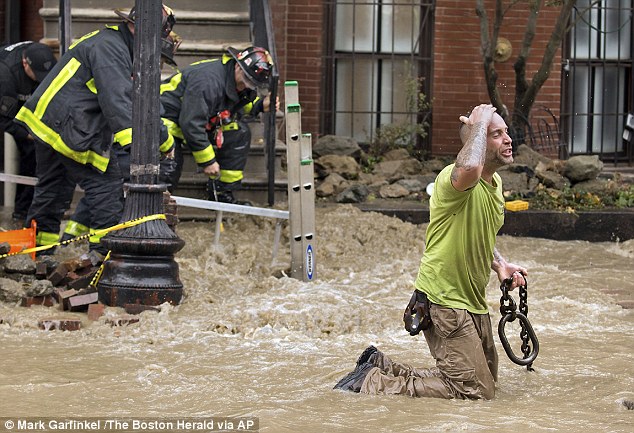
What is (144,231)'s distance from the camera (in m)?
8.01

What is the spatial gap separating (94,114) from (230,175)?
2.02 meters

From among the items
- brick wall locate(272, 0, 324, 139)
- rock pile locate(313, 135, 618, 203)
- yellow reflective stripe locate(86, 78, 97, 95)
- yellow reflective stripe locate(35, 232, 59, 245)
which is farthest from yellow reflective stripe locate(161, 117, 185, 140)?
brick wall locate(272, 0, 324, 139)

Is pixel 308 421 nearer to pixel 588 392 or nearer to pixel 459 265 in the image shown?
pixel 459 265

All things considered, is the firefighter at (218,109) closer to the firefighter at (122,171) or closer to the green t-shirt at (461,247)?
the firefighter at (122,171)

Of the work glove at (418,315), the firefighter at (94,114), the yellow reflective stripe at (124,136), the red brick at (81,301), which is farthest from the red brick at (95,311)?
the work glove at (418,315)

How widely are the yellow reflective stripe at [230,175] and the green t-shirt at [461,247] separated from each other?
5.07 meters

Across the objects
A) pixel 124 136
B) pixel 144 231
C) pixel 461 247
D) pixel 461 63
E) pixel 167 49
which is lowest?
pixel 144 231

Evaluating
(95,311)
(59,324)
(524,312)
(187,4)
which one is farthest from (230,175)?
(524,312)

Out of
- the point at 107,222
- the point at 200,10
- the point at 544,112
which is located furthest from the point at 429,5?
the point at 107,222

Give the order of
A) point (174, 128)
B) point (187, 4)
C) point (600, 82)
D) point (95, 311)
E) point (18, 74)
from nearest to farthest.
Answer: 1. point (95, 311)
2. point (174, 128)
3. point (18, 74)
4. point (187, 4)
5. point (600, 82)

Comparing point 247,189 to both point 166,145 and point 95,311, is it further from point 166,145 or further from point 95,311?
point 95,311

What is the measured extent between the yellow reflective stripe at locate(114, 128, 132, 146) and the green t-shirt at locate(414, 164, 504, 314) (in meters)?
3.54

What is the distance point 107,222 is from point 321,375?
3.31 m

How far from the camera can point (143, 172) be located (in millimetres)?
8039
